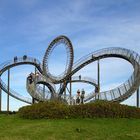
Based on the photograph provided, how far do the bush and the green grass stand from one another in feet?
2.40

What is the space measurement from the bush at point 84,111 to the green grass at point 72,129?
28.8 inches

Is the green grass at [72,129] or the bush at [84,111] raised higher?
the bush at [84,111]

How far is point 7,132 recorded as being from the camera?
18766 mm

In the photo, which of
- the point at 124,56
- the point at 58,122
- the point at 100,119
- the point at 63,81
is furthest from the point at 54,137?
the point at 63,81

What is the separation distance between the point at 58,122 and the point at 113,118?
349 cm

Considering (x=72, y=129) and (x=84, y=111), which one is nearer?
(x=72, y=129)

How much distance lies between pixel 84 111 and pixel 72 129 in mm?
3839

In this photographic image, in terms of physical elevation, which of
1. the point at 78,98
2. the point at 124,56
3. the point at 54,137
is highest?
the point at 124,56

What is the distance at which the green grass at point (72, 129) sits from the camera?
1744 centimetres

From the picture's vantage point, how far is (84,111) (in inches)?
892

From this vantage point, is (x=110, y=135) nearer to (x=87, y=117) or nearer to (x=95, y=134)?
(x=95, y=134)

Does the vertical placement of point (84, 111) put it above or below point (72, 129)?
above

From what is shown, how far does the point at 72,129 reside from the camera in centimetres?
1891

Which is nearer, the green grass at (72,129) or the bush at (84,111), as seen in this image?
the green grass at (72,129)
